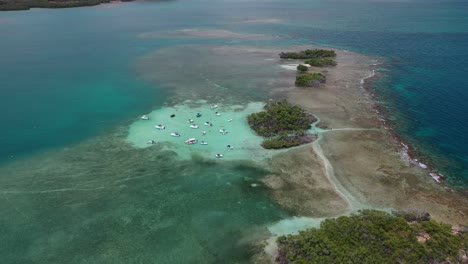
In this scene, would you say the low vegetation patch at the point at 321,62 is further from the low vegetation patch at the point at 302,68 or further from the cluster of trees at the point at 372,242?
the cluster of trees at the point at 372,242

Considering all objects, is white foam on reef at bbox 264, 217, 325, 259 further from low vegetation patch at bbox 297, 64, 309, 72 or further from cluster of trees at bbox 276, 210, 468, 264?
low vegetation patch at bbox 297, 64, 309, 72

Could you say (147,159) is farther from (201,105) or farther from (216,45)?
(216,45)

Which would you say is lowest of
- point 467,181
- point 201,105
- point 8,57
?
point 467,181

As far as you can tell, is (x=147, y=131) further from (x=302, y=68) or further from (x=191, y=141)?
(x=302, y=68)

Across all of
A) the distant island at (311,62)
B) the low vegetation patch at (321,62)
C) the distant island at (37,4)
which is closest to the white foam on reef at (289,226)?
the distant island at (311,62)

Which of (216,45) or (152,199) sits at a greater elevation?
(216,45)

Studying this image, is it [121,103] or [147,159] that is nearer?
[147,159]

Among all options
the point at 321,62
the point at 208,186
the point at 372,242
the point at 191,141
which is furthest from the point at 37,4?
the point at 372,242

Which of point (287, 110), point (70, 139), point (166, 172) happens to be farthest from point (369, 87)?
point (70, 139)
